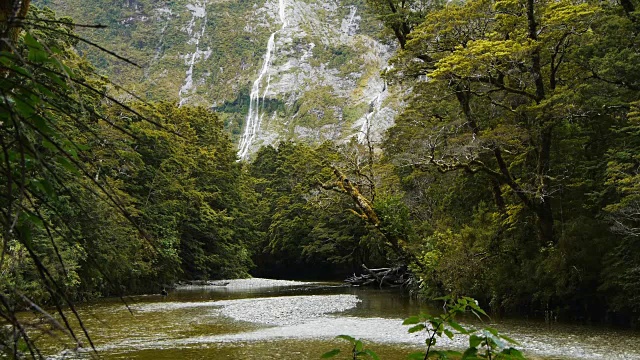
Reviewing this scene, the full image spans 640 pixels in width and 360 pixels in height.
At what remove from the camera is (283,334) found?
1334cm

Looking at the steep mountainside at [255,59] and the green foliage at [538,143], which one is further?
the steep mountainside at [255,59]

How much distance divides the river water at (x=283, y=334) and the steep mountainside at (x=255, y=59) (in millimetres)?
90495

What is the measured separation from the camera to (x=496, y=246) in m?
18.5

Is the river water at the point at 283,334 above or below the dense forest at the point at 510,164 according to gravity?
below

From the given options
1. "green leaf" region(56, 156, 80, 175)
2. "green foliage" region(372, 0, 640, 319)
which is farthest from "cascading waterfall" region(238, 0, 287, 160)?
Result: "green leaf" region(56, 156, 80, 175)

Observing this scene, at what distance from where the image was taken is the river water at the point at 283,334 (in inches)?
411

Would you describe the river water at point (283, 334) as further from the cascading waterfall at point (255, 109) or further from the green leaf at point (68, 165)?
the cascading waterfall at point (255, 109)

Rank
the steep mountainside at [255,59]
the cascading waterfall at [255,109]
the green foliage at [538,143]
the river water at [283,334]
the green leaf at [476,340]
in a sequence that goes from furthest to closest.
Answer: the steep mountainside at [255,59] < the cascading waterfall at [255,109] < the green foliage at [538,143] < the river water at [283,334] < the green leaf at [476,340]

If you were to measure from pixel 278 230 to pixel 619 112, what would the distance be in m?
37.9

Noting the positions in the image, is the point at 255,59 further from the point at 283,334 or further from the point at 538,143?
the point at 283,334

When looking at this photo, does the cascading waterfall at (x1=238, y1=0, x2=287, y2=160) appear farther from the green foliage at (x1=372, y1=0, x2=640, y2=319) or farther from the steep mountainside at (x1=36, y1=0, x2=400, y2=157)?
→ the green foliage at (x1=372, y1=0, x2=640, y2=319)

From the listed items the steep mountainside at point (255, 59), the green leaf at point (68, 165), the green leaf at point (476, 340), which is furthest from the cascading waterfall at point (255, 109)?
the green leaf at point (68, 165)

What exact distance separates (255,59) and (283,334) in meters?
136

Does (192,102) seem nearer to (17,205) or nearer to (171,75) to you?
(171,75)
